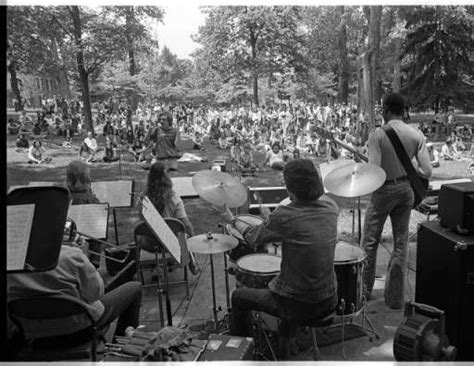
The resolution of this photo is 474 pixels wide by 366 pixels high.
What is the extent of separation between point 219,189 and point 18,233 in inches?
74.1

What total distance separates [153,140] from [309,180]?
7218 millimetres

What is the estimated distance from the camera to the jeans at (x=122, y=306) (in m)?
3.20

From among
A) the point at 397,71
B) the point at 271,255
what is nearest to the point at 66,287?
the point at 271,255

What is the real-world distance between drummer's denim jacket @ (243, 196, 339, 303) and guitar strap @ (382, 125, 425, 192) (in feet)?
4.58

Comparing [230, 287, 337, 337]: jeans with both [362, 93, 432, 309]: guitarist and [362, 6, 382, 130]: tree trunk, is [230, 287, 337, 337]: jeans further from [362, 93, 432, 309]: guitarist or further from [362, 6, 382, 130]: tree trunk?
[362, 6, 382, 130]: tree trunk

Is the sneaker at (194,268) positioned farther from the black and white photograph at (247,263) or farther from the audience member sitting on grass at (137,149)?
the audience member sitting on grass at (137,149)

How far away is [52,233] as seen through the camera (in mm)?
2336

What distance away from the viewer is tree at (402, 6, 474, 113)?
22631mm

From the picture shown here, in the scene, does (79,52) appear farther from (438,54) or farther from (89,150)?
(438,54)

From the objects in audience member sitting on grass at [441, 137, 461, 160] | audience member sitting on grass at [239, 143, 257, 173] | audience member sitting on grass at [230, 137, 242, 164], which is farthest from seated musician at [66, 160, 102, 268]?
audience member sitting on grass at [441, 137, 461, 160]

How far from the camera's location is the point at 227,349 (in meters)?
2.83

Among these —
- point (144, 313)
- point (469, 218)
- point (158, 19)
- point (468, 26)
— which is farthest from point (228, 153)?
point (468, 26)

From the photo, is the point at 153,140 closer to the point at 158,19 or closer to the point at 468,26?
the point at 158,19

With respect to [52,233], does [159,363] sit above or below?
below
